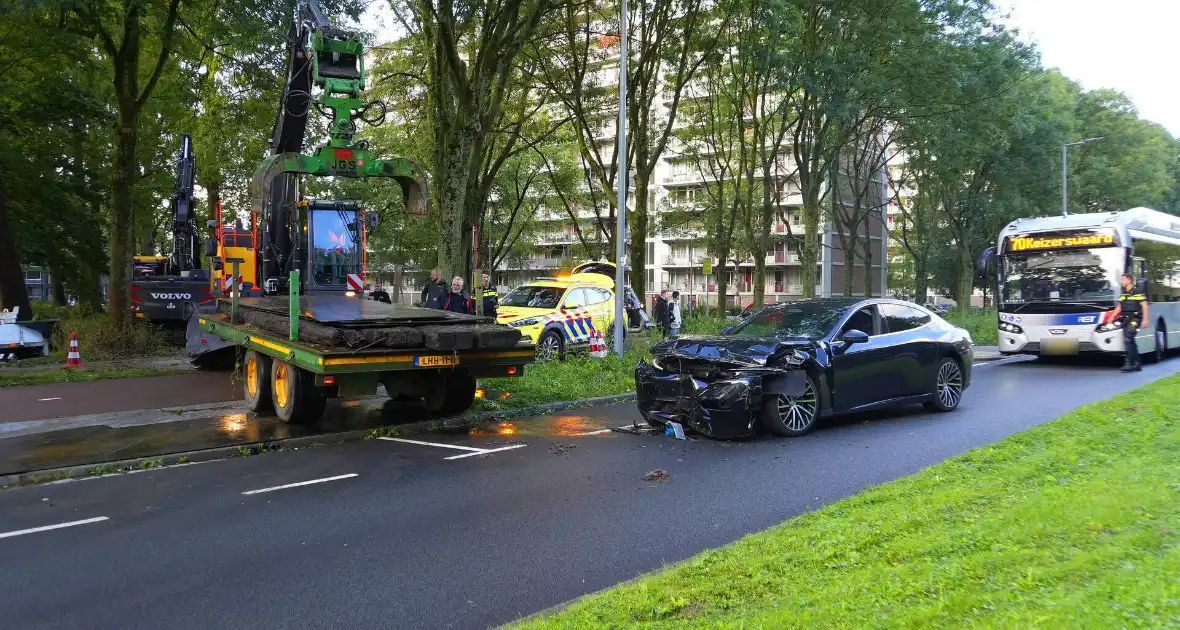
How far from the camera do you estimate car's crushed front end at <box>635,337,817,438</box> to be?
27.8ft

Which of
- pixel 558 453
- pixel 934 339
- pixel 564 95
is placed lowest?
pixel 558 453

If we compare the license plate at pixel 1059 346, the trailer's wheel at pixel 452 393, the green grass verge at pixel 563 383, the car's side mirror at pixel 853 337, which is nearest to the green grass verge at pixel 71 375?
the green grass verge at pixel 563 383

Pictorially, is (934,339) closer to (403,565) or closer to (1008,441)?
(1008,441)

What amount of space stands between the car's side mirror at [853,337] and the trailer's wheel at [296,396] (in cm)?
625

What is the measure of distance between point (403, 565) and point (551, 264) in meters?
70.5

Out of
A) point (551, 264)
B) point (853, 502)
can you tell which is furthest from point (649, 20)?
point (551, 264)

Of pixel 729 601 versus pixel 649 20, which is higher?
pixel 649 20

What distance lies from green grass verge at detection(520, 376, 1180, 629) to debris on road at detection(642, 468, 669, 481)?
73.9 inches

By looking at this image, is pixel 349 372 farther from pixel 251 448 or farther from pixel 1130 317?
pixel 1130 317

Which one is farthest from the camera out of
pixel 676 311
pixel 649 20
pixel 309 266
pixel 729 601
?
pixel 676 311

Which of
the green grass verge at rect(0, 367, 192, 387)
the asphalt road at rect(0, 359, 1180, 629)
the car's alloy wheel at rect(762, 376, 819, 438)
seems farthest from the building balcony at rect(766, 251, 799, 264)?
the car's alloy wheel at rect(762, 376, 819, 438)

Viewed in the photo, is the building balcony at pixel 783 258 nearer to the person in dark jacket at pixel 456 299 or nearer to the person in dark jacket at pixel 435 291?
the person in dark jacket at pixel 435 291

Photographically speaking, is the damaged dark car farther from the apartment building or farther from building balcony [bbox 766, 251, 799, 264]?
building balcony [bbox 766, 251, 799, 264]

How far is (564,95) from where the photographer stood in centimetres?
2391
